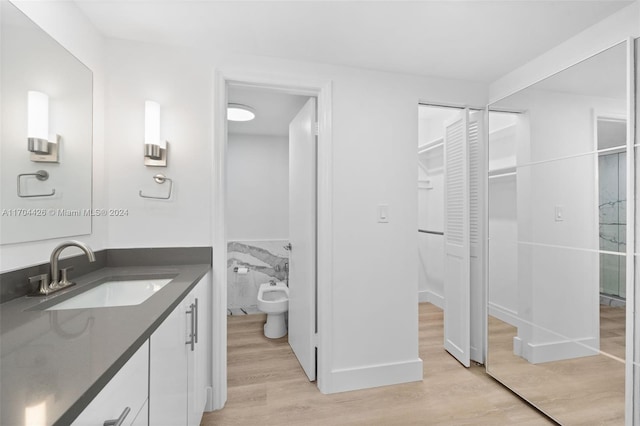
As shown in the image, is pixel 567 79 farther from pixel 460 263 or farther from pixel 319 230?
pixel 319 230

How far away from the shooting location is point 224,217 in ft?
6.31

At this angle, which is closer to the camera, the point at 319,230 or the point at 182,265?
the point at 182,265

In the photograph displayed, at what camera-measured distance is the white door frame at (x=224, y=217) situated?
1882 mm

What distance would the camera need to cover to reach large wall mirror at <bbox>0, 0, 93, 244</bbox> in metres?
1.09

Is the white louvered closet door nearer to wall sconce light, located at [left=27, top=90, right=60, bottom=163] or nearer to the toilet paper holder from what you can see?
the toilet paper holder

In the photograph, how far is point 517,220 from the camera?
2.02 metres

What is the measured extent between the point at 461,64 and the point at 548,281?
154 centimetres

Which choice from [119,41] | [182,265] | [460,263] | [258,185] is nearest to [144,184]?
[182,265]

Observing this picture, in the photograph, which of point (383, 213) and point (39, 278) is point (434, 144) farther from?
point (39, 278)

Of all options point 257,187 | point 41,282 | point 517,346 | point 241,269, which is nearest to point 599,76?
point 517,346

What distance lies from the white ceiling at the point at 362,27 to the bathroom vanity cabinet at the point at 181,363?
144 centimetres

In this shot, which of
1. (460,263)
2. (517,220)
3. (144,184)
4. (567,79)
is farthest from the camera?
(460,263)

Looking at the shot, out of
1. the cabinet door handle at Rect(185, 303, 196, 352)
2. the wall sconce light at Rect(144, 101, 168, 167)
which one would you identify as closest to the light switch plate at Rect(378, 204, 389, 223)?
the cabinet door handle at Rect(185, 303, 196, 352)

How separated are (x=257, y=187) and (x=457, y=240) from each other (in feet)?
7.98
